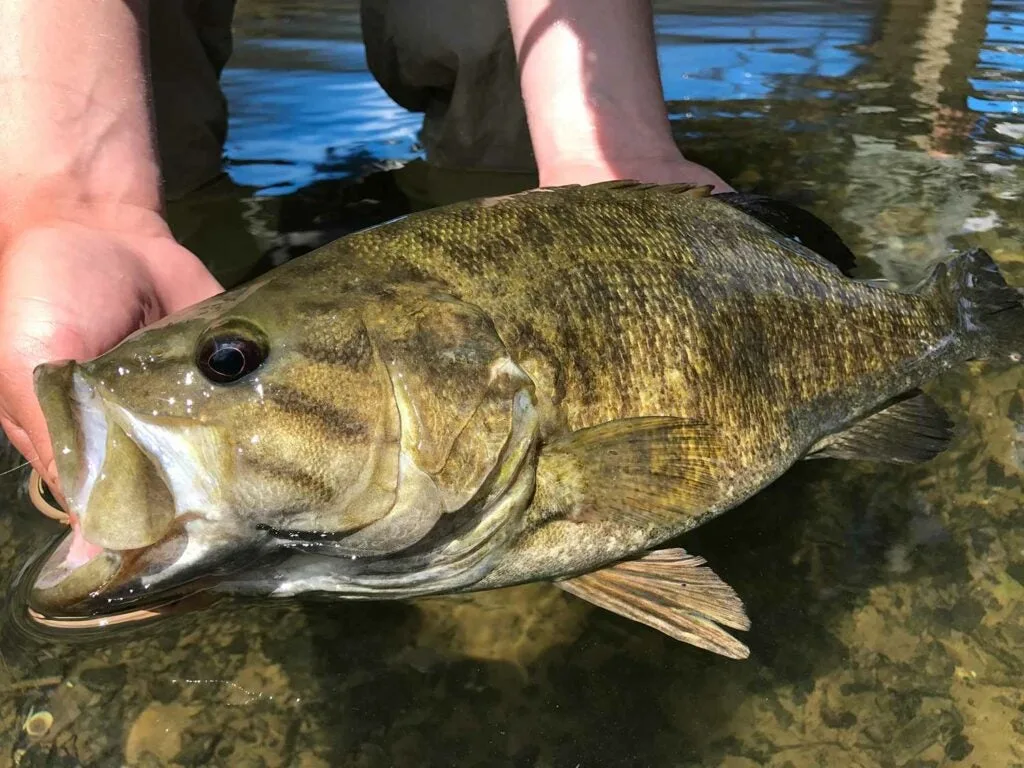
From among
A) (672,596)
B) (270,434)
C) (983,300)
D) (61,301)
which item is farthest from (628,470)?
(983,300)

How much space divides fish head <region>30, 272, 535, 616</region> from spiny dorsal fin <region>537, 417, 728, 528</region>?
0.36 ft

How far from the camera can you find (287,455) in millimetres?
1409

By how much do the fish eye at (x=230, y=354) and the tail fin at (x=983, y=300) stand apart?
6.28ft

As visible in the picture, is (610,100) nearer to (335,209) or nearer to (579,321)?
(579,321)

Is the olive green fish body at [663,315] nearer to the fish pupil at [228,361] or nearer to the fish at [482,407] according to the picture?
the fish at [482,407]

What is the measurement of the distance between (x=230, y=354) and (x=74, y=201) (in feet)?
3.02

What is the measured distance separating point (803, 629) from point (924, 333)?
91cm

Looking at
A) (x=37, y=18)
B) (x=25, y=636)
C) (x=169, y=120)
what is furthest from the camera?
(x=169, y=120)

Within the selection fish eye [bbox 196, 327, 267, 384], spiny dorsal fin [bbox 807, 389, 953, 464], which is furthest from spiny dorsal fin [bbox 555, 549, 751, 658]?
fish eye [bbox 196, 327, 267, 384]

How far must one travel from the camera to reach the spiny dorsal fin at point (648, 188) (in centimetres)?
204

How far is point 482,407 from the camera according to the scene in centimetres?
158

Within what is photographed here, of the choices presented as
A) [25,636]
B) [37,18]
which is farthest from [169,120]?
[25,636]

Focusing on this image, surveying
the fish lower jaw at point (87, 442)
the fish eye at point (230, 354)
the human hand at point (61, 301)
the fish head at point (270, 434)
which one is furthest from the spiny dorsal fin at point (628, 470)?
the human hand at point (61, 301)

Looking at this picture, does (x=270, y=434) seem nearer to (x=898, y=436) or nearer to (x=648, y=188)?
(x=648, y=188)
